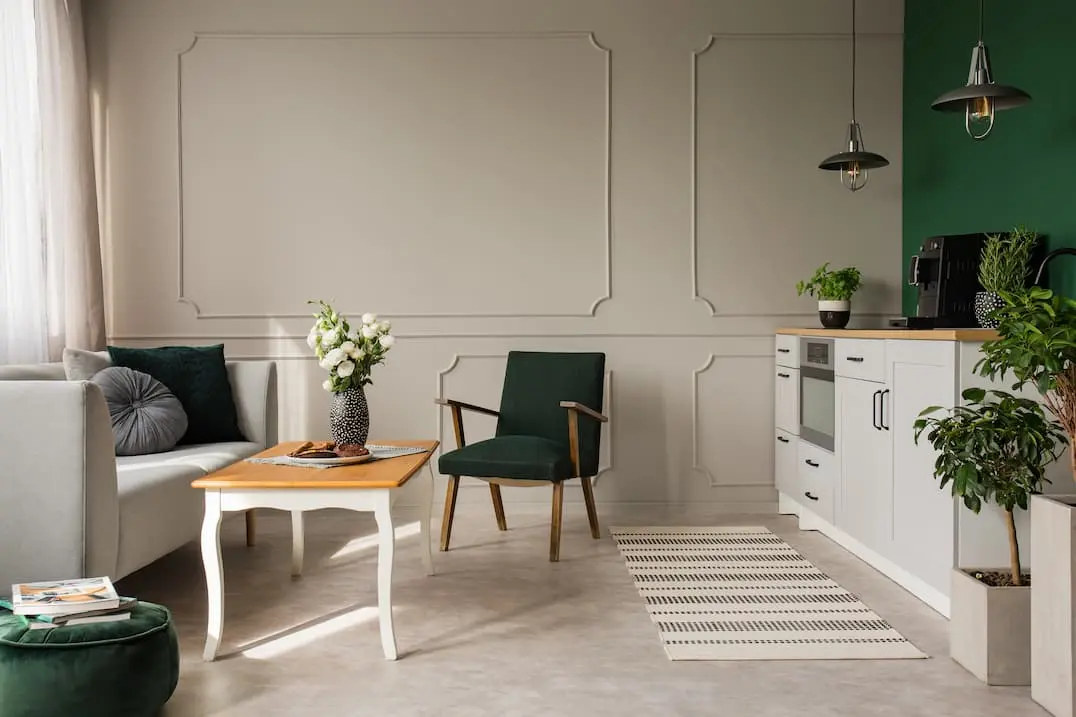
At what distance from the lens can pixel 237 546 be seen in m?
4.14

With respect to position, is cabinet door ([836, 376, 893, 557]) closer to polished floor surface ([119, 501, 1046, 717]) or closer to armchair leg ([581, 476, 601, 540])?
polished floor surface ([119, 501, 1046, 717])

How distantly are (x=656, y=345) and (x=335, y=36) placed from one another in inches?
92.6

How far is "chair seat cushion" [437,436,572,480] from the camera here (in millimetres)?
3777

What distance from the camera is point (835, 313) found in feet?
14.6

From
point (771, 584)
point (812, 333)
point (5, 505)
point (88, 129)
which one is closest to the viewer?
point (5, 505)

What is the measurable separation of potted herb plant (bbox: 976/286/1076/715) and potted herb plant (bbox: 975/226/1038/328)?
784mm

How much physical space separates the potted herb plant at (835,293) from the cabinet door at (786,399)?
12.3 inches

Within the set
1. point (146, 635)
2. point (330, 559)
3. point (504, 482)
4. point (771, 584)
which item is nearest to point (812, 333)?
point (771, 584)

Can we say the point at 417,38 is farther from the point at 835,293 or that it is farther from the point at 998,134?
the point at 998,134

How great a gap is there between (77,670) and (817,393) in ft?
10.4

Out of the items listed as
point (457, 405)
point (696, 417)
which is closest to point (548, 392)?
point (457, 405)

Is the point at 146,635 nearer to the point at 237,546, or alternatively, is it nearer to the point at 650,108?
the point at 237,546

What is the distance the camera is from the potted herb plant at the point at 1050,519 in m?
2.11

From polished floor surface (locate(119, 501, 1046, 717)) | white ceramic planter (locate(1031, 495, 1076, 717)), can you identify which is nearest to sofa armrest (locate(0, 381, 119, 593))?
polished floor surface (locate(119, 501, 1046, 717))
